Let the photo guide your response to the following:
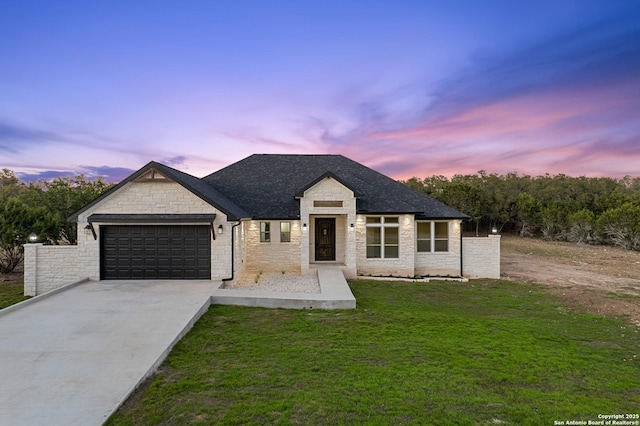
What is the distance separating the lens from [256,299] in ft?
31.2

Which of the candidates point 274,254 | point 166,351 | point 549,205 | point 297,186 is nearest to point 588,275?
point 297,186

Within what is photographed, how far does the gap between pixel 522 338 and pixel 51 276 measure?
1583 cm

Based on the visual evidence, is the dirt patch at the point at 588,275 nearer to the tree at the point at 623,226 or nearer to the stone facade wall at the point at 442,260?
the tree at the point at 623,226

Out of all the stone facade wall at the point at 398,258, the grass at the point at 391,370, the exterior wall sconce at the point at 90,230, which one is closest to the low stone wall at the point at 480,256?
the stone facade wall at the point at 398,258

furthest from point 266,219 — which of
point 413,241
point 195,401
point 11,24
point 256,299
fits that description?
point 11,24

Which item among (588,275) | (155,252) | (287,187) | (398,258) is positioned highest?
(287,187)

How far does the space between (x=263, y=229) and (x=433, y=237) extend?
8.62m

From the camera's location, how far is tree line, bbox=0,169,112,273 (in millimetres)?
13703

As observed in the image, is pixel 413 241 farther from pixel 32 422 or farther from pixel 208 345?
pixel 32 422

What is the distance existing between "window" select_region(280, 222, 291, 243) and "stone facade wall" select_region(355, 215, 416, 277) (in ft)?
11.2

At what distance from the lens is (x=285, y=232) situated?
50.8 ft

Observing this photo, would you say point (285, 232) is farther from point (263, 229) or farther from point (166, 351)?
point (166, 351)

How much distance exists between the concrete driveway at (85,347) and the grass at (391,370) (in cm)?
40

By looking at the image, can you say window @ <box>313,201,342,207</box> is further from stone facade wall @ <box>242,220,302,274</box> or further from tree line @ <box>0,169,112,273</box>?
tree line @ <box>0,169,112,273</box>
